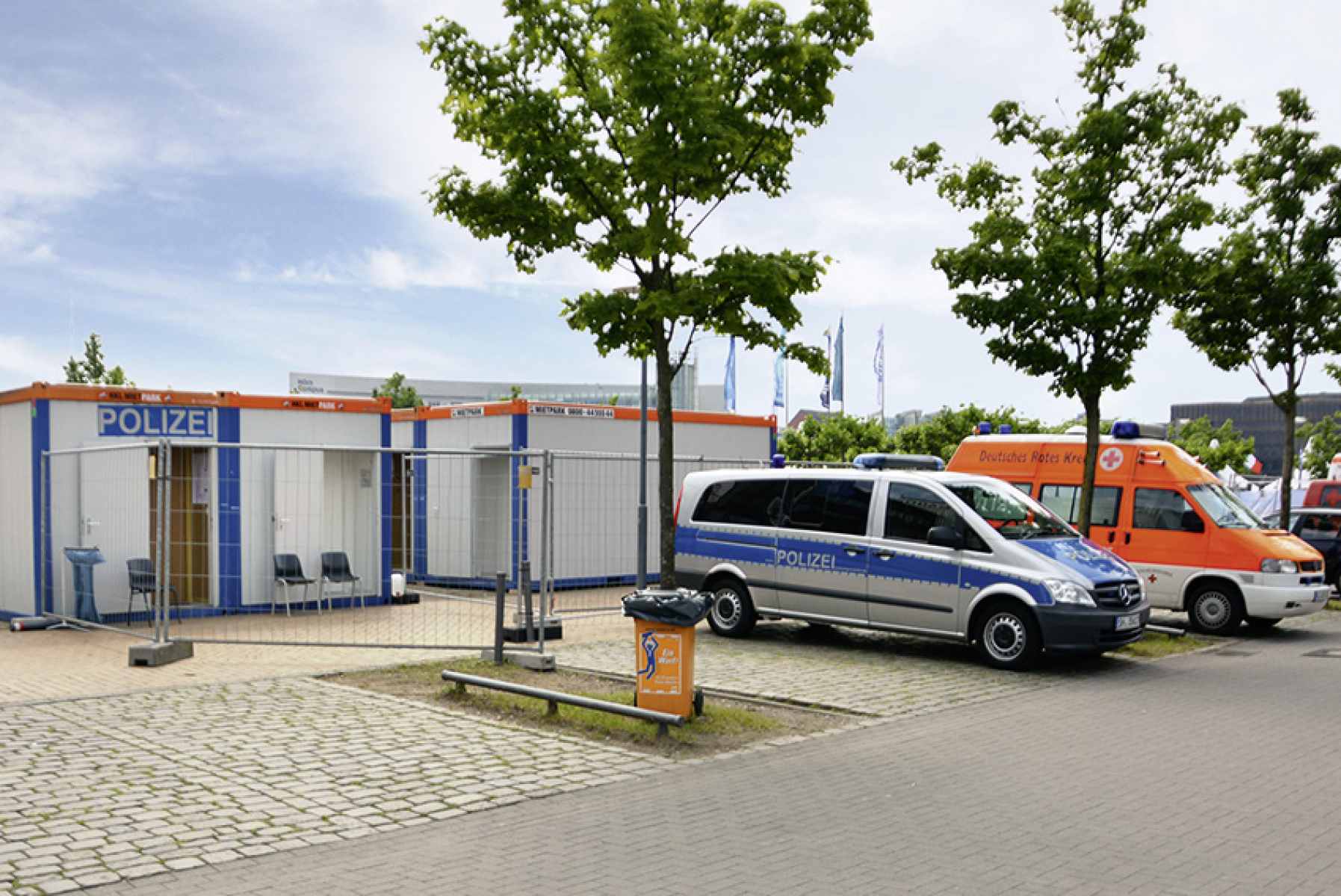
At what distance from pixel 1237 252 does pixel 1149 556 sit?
20.9 ft

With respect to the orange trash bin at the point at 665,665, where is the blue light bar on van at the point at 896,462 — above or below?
above

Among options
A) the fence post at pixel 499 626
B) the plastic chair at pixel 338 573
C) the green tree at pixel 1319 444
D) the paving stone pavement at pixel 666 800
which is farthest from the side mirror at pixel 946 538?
the green tree at pixel 1319 444

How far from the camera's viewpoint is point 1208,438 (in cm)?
5491

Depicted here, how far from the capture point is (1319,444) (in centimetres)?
6291

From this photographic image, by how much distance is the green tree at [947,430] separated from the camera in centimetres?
3481

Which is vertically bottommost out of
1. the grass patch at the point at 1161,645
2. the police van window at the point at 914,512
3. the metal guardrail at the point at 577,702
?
the grass patch at the point at 1161,645

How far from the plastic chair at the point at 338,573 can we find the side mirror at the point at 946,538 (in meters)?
7.69

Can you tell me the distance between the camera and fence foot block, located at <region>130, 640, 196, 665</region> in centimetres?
1098

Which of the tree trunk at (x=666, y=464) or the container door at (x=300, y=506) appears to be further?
the container door at (x=300, y=506)

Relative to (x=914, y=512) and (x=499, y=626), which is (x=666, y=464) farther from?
(x=914, y=512)

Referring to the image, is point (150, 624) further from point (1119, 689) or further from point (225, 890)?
point (1119, 689)

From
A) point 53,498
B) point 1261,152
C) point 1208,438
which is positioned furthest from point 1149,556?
point 1208,438

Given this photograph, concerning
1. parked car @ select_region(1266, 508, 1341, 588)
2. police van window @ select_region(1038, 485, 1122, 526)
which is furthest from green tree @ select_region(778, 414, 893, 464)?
police van window @ select_region(1038, 485, 1122, 526)

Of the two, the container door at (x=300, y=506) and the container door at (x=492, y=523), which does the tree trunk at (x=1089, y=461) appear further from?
the container door at (x=300, y=506)
